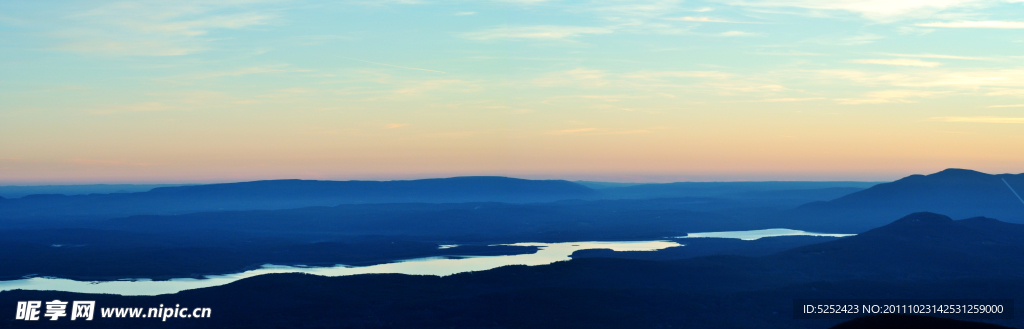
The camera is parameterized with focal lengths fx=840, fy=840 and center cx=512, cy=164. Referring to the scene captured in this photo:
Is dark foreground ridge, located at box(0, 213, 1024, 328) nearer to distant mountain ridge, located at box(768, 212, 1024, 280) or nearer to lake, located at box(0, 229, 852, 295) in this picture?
distant mountain ridge, located at box(768, 212, 1024, 280)

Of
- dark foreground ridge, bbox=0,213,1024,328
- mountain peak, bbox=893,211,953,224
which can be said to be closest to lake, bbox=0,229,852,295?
dark foreground ridge, bbox=0,213,1024,328

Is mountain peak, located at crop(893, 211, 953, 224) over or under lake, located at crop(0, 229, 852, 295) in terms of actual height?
over

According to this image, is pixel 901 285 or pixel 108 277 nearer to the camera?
pixel 901 285

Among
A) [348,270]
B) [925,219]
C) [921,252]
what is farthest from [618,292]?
[925,219]

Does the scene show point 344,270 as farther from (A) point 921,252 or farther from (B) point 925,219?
(B) point 925,219

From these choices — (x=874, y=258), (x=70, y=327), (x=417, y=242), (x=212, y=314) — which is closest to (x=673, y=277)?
(x=874, y=258)

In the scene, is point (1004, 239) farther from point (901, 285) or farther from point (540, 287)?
point (540, 287)
